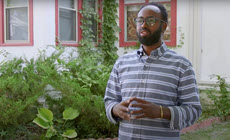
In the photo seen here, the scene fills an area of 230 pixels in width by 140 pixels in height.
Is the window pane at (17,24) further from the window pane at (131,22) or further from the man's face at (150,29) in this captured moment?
the man's face at (150,29)

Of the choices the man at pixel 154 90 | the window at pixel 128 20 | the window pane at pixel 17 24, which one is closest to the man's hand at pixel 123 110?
the man at pixel 154 90

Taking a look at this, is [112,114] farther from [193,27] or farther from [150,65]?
[193,27]

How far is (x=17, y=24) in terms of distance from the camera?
9.35 m

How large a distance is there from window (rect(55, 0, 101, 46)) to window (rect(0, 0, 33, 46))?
0.80 m

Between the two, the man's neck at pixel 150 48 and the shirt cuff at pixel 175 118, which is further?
the man's neck at pixel 150 48

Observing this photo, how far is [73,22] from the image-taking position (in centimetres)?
1012

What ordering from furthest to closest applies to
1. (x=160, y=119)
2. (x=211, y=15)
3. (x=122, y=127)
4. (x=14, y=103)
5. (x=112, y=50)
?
1. (x=112, y=50)
2. (x=211, y=15)
3. (x=14, y=103)
4. (x=122, y=127)
5. (x=160, y=119)

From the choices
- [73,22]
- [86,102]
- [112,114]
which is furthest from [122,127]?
[73,22]

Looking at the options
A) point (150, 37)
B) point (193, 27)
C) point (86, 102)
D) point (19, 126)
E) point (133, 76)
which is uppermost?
point (193, 27)

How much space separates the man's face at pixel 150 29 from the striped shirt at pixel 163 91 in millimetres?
76

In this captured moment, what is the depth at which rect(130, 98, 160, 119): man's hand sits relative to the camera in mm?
1930

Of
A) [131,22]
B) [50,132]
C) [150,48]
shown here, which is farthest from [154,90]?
[131,22]

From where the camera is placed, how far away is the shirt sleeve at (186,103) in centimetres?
201

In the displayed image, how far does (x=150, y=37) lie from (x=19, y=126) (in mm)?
3485
